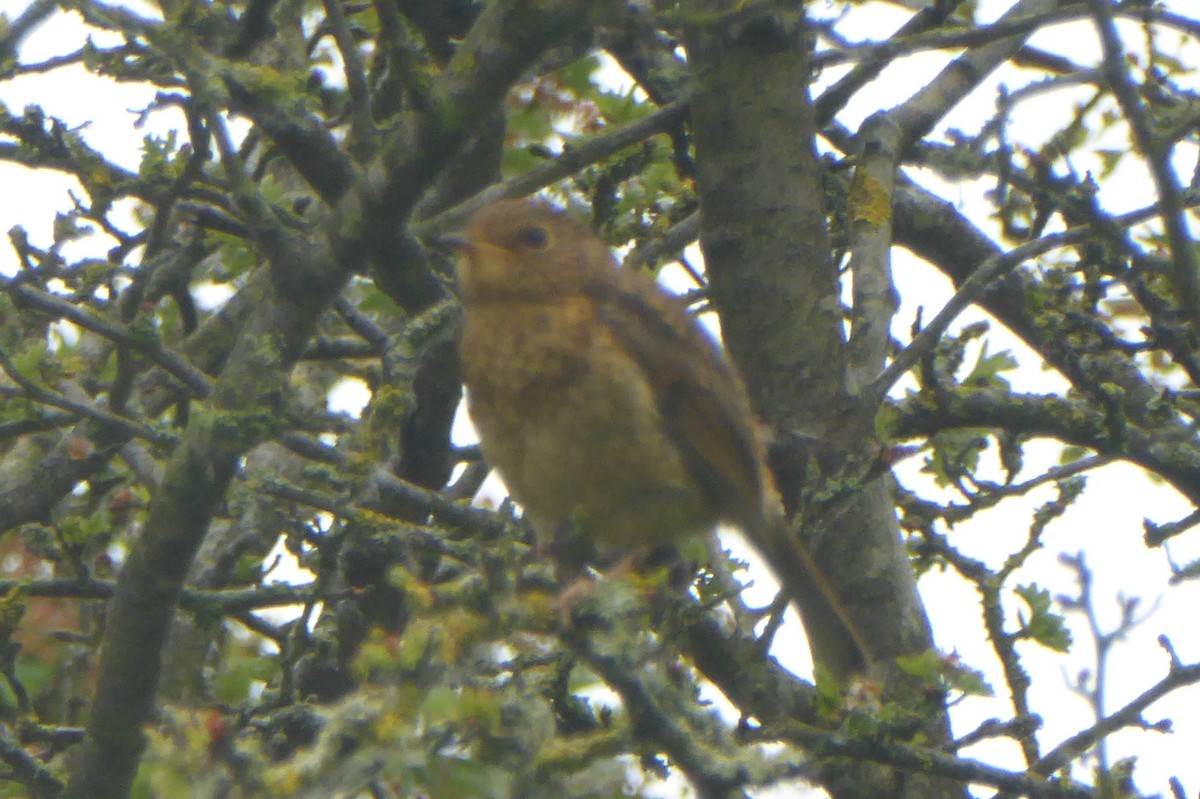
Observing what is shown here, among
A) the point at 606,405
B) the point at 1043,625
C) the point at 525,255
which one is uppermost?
the point at 525,255

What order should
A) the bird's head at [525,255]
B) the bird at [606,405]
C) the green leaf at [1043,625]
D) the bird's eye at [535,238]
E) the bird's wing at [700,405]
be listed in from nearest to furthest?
the green leaf at [1043,625] → the bird at [606,405] → the bird's wing at [700,405] → the bird's head at [525,255] → the bird's eye at [535,238]

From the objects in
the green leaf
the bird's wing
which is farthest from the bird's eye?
the green leaf

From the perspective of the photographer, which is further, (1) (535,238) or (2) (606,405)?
(1) (535,238)

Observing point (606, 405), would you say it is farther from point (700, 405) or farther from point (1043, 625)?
point (1043, 625)

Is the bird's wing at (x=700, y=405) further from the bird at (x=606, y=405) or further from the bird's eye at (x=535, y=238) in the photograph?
the bird's eye at (x=535, y=238)

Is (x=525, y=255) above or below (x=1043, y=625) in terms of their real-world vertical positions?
above

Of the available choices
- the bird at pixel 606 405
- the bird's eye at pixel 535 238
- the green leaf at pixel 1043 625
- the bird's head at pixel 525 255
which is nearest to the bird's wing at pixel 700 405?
the bird at pixel 606 405

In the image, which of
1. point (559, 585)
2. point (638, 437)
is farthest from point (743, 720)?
point (638, 437)

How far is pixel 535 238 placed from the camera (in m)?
5.60

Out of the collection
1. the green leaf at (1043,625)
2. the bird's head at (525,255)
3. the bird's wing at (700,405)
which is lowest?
the green leaf at (1043,625)

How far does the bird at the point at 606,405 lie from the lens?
493cm

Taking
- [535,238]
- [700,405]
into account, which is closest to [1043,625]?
[700,405]

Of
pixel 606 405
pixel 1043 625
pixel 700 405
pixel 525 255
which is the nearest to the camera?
pixel 1043 625

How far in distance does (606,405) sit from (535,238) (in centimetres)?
90
